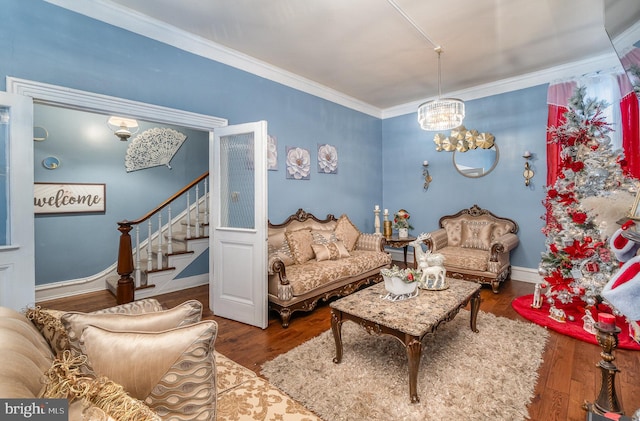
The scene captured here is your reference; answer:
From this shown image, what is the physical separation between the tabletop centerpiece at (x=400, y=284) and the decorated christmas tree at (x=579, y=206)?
1821 millimetres

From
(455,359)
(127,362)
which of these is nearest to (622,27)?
(127,362)

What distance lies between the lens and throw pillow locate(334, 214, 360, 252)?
4.43 meters

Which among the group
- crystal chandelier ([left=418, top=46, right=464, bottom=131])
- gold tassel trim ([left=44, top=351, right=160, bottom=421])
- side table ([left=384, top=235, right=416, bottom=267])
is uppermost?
crystal chandelier ([left=418, top=46, right=464, bottom=131])

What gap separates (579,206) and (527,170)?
156 centimetres

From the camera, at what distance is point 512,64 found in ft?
12.7

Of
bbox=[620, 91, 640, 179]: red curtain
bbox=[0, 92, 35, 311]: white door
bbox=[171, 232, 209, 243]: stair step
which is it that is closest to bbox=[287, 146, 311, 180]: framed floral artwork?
bbox=[171, 232, 209, 243]: stair step

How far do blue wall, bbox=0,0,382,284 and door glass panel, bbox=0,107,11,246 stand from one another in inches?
13.6

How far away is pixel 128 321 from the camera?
1.08 meters

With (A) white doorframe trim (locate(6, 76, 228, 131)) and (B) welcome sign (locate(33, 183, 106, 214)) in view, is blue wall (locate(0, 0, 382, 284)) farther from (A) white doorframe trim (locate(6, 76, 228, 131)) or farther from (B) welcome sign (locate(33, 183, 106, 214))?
(B) welcome sign (locate(33, 183, 106, 214))

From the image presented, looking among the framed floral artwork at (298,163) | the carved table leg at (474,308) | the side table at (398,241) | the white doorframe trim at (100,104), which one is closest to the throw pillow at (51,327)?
the white doorframe trim at (100,104)

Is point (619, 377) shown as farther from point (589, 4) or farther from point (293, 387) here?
point (589, 4)

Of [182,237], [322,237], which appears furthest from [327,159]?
[182,237]

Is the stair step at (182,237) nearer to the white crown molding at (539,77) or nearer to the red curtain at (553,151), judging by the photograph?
the white crown molding at (539,77)

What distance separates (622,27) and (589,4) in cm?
249
